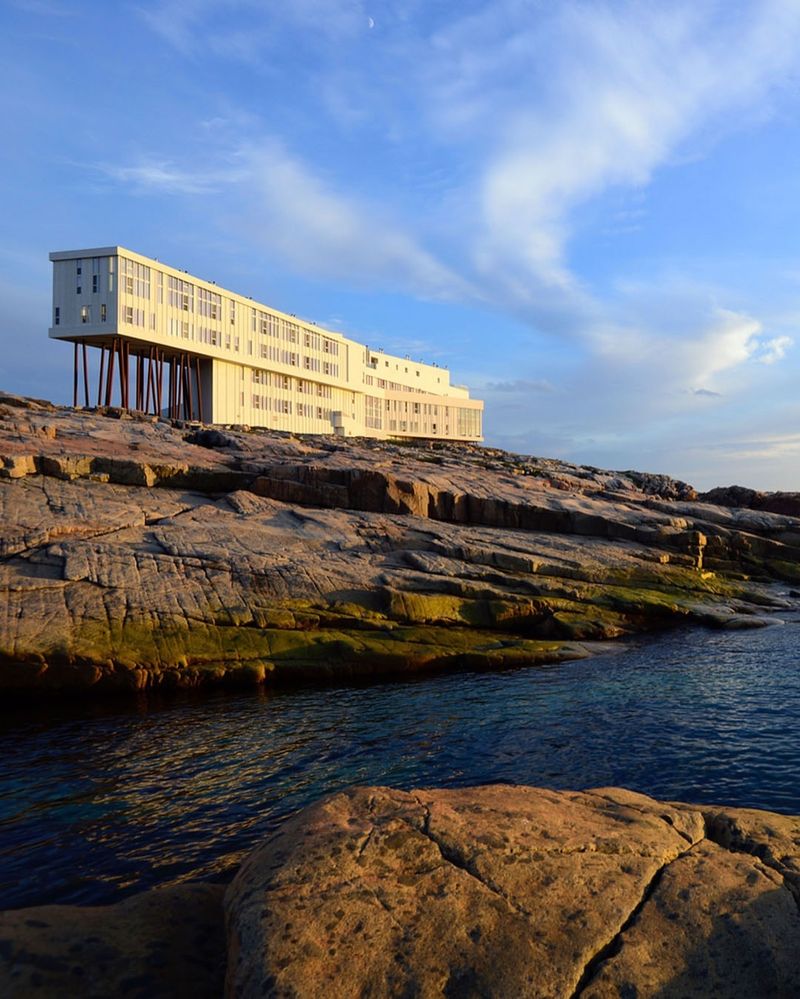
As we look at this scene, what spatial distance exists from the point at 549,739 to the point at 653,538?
89.8 ft

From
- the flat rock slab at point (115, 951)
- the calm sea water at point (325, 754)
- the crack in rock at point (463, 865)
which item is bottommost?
the calm sea water at point (325, 754)

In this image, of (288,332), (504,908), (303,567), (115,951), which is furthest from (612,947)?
(288,332)

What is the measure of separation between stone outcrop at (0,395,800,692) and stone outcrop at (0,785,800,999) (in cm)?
1665

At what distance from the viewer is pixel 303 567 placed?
94.4 feet

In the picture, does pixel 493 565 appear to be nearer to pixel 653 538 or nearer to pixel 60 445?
pixel 653 538

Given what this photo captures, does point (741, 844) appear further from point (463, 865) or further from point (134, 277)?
point (134, 277)

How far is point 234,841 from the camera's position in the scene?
40.8 ft

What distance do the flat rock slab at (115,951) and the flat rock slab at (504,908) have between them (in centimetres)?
49

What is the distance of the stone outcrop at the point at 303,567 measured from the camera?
24.0m

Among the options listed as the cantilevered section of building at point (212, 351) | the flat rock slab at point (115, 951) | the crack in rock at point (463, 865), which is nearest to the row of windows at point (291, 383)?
the cantilevered section of building at point (212, 351)

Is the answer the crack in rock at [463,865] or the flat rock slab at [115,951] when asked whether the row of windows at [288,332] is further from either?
the crack in rock at [463,865]

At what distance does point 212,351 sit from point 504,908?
82177mm

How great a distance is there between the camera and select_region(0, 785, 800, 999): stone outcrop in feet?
19.7

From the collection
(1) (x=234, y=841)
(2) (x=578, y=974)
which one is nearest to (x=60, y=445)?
(1) (x=234, y=841)
